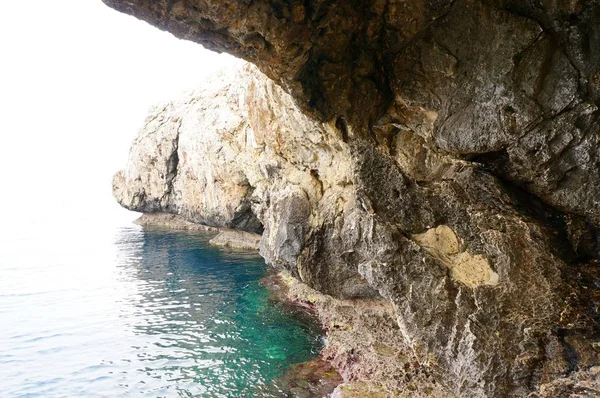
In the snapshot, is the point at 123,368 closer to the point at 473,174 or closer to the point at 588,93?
the point at 473,174

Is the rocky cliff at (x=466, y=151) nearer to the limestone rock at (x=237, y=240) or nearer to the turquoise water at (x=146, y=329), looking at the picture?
the turquoise water at (x=146, y=329)

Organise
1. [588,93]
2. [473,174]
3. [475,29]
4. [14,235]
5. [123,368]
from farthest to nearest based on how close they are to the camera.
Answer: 1. [14,235]
2. [123,368]
3. [473,174]
4. [475,29]
5. [588,93]

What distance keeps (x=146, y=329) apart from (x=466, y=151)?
62.2 ft

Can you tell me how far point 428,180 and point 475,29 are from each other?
158 inches

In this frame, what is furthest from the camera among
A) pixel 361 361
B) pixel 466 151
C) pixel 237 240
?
pixel 237 240

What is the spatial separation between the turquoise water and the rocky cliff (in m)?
8.21

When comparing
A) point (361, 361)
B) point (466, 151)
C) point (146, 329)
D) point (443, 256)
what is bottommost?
point (146, 329)

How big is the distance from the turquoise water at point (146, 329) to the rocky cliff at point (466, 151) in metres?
8.21

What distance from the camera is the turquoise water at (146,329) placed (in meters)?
17.0

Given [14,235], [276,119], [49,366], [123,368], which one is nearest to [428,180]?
[276,119]

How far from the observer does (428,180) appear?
11648 mm

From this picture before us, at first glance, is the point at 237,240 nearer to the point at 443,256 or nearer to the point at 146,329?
the point at 146,329

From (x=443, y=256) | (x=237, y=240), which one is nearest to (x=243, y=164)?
(x=237, y=240)

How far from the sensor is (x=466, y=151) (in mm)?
9727
